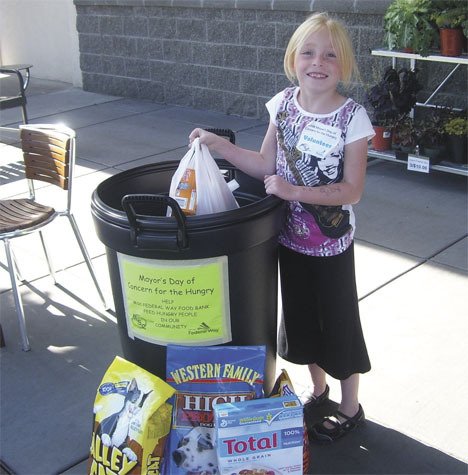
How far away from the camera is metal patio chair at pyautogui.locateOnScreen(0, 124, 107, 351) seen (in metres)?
3.50

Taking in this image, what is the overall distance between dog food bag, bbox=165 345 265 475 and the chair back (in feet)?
5.58

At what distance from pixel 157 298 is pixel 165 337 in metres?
0.15

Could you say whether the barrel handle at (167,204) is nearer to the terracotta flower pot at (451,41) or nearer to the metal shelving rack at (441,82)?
the metal shelving rack at (441,82)

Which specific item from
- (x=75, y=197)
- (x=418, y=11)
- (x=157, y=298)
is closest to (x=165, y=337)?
(x=157, y=298)

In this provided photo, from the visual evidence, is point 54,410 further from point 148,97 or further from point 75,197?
point 148,97

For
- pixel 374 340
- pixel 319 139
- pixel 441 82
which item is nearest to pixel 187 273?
pixel 319 139

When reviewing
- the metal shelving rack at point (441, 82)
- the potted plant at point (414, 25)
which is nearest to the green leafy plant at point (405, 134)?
the metal shelving rack at point (441, 82)

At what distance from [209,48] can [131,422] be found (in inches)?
250

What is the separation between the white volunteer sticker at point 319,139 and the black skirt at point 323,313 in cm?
38

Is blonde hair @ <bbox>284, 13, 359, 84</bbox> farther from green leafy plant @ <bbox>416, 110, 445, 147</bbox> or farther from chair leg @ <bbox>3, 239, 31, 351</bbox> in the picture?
green leafy plant @ <bbox>416, 110, 445, 147</bbox>

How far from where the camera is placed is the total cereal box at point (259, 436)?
83.7 inches

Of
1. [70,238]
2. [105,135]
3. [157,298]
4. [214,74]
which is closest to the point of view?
[157,298]

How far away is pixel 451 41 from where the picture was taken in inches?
202

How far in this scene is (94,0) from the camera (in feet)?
30.0
